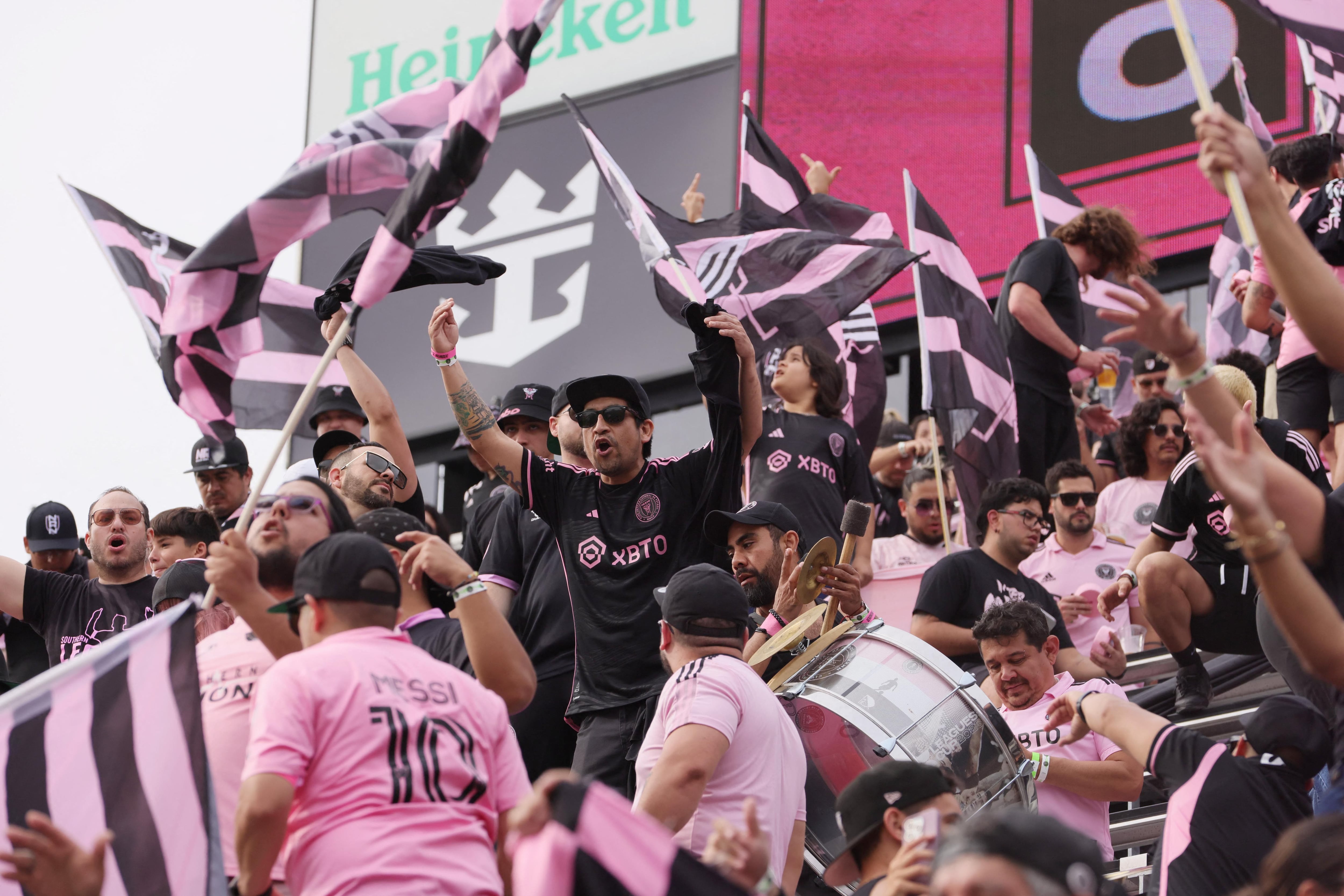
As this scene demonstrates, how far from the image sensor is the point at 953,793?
175 inches

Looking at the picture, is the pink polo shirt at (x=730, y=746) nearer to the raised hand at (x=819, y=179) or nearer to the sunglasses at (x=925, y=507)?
the sunglasses at (x=925, y=507)

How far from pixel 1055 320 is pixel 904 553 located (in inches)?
61.4

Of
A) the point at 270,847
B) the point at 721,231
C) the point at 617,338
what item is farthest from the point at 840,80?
the point at 270,847

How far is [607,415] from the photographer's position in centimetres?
593

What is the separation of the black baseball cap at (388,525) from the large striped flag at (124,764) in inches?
31.0

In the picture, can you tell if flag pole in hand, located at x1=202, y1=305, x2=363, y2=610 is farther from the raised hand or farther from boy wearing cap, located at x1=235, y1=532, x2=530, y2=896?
the raised hand

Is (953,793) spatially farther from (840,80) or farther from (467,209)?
(467,209)

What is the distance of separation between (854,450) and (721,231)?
5.44 feet

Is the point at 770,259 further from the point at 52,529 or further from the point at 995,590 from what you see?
the point at 52,529

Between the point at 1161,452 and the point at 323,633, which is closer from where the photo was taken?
the point at 323,633

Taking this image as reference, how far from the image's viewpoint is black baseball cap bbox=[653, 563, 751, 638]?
16.3 feet

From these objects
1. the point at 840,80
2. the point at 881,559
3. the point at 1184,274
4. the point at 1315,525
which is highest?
the point at 840,80

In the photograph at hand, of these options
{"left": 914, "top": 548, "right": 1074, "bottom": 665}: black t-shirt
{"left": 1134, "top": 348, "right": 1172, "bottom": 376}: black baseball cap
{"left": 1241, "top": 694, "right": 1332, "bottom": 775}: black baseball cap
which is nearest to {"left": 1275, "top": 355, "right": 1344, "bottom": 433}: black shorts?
{"left": 914, "top": 548, "right": 1074, "bottom": 665}: black t-shirt

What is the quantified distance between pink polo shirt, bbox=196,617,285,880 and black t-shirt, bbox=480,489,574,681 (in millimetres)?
1803
